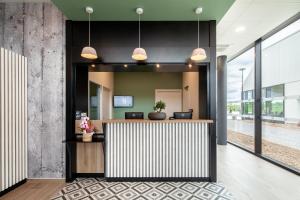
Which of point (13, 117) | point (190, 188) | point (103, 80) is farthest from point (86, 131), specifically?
point (103, 80)

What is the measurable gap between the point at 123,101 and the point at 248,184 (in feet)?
17.6

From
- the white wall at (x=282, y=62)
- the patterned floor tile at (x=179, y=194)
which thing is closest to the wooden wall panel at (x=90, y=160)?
the patterned floor tile at (x=179, y=194)

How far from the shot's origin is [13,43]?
336cm

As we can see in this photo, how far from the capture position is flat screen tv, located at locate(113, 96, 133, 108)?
730 cm

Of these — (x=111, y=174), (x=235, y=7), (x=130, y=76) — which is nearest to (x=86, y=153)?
(x=111, y=174)

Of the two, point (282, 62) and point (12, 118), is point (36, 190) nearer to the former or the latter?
point (12, 118)

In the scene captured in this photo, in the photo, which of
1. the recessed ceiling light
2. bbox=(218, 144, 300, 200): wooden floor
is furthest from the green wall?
bbox=(218, 144, 300, 200): wooden floor

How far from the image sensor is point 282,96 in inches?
156

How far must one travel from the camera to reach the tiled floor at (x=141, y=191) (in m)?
2.68

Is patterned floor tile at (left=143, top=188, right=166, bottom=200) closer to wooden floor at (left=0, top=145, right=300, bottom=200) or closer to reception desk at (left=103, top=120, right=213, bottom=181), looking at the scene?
reception desk at (left=103, top=120, right=213, bottom=181)

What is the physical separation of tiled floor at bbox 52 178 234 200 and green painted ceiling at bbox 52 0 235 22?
121 inches

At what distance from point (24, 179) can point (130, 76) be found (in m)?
5.22

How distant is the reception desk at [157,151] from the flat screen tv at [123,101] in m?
4.05

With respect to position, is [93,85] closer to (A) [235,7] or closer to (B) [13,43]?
(B) [13,43]
